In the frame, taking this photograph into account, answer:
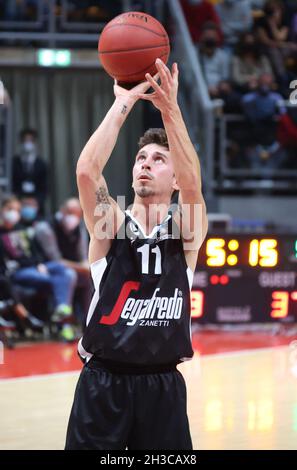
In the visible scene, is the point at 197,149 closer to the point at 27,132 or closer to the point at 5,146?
the point at 27,132

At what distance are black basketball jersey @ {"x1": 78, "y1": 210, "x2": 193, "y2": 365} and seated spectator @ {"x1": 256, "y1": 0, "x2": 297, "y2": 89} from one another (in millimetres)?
11016

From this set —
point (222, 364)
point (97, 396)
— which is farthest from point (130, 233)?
point (222, 364)

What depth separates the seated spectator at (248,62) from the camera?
14.9m

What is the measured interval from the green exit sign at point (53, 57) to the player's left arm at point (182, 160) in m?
10.6

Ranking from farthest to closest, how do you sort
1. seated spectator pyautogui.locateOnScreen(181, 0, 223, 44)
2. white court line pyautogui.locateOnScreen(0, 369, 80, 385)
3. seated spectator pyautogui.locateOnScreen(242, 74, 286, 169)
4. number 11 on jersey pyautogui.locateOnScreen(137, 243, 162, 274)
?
seated spectator pyautogui.locateOnScreen(181, 0, 223, 44)
seated spectator pyautogui.locateOnScreen(242, 74, 286, 169)
white court line pyautogui.locateOnScreen(0, 369, 80, 385)
number 11 on jersey pyautogui.locateOnScreen(137, 243, 162, 274)

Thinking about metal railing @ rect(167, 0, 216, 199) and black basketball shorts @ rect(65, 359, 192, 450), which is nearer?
black basketball shorts @ rect(65, 359, 192, 450)

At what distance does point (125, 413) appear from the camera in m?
4.33

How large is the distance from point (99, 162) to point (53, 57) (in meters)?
10.8

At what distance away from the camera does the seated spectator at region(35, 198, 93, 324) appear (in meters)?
12.2

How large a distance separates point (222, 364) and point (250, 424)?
2.84 m

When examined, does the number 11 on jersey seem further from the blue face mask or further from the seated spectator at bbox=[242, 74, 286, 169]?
the seated spectator at bbox=[242, 74, 286, 169]

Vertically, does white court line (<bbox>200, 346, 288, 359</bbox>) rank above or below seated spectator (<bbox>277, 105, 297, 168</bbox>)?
below

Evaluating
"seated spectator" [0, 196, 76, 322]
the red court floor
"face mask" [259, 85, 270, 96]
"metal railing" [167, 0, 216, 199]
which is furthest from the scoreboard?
"face mask" [259, 85, 270, 96]

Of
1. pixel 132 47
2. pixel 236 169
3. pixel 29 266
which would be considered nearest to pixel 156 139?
pixel 132 47
